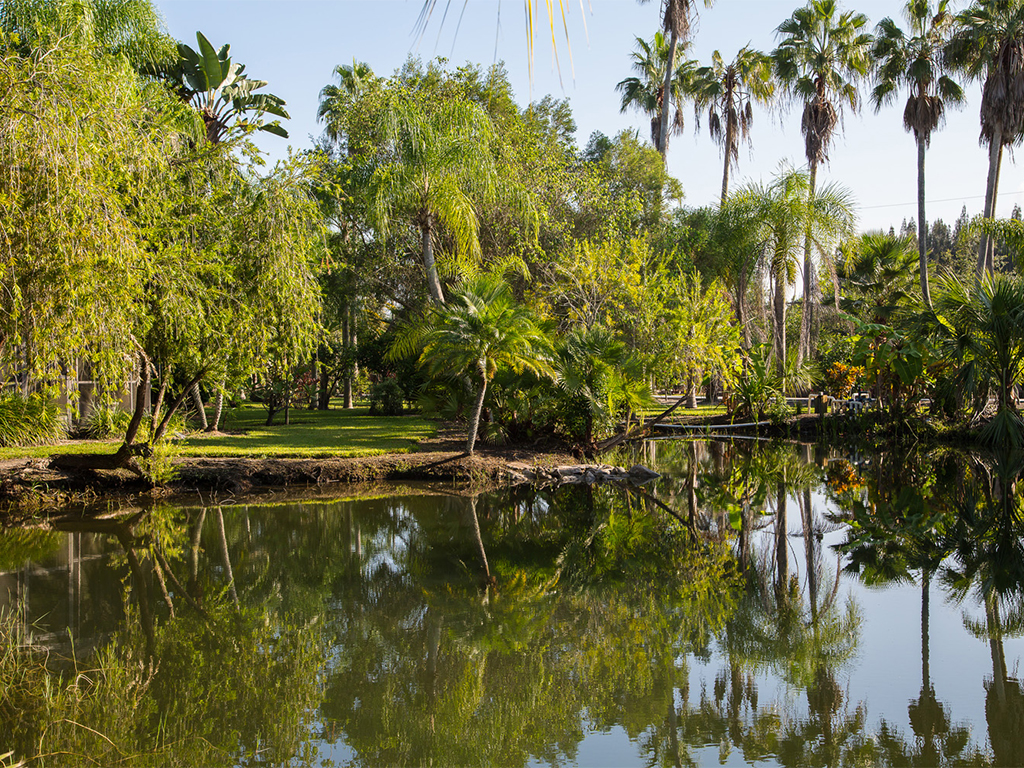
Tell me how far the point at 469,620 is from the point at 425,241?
624 inches

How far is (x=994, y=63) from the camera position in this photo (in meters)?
27.5

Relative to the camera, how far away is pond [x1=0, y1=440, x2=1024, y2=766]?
501 centimetres

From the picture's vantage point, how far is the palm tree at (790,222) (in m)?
24.3

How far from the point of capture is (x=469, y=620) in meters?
7.50

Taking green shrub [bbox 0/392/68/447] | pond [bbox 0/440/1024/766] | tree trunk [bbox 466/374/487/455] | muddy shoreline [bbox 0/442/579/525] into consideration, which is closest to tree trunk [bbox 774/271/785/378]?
muddy shoreline [bbox 0/442/579/525]

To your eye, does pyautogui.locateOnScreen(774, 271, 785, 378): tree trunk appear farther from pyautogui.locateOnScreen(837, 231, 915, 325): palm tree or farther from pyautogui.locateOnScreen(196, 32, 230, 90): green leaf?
pyautogui.locateOnScreen(196, 32, 230, 90): green leaf

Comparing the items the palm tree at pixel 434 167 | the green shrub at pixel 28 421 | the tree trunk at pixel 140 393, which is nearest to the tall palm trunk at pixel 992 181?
the palm tree at pixel 434 167

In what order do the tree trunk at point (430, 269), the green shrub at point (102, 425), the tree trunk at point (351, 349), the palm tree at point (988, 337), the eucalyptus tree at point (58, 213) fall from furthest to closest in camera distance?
1. the tree trunk at point (351, 349)
2. the tree trunk at point (430, 269)
3. the green shrub at point (102, 425)
4. the palm tree at point (988, 337)
5. the eucalyptus tree at point (58, 213)

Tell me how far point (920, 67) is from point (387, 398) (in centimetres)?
2326

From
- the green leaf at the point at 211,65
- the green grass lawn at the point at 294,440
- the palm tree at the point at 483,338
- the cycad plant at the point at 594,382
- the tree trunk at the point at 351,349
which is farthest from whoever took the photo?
the tree trunk at the point at 351,349

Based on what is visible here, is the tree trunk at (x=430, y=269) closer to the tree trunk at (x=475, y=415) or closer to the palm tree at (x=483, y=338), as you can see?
the palm tree at (x=483, y=338)

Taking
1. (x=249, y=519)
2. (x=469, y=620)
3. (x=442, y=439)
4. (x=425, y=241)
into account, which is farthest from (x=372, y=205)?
(x=469, y=620)

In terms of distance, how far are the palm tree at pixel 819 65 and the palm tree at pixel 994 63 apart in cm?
377

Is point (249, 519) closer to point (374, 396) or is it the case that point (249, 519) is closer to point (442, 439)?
point (442, 439)
